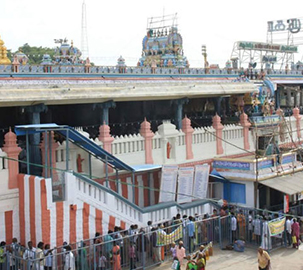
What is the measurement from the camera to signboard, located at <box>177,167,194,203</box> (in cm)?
1711

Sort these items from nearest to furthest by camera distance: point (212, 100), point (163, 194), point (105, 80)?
point (163, 194)
point (105, 80)
point (212, 100)

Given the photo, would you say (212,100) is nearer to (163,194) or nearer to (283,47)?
(163,194)

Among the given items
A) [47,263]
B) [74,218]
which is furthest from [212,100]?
[47,263]

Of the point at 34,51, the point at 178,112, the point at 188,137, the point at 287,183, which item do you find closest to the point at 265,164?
the point at 287,183

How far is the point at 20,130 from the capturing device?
511 inches

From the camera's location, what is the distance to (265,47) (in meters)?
32.6

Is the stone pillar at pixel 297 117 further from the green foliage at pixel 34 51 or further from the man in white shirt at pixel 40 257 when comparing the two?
the green foliage at pixel 34 51

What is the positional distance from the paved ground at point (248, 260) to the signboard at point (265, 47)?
17.4 meters

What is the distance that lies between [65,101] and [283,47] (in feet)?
74.7

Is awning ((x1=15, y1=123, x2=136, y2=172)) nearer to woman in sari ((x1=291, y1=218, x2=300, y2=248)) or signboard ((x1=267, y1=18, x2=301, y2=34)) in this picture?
woman in sari ((x1=291, y1=218, x2=300, y2=248))

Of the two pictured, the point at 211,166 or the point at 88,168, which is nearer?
the point at 88,168

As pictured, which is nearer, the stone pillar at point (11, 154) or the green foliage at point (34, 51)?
the stone pillar at point (11, 154)

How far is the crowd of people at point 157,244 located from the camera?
39.6 feet

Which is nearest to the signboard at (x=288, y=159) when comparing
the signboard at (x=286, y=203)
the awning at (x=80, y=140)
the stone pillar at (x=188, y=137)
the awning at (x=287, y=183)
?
the awning at (x=287, y=183)
